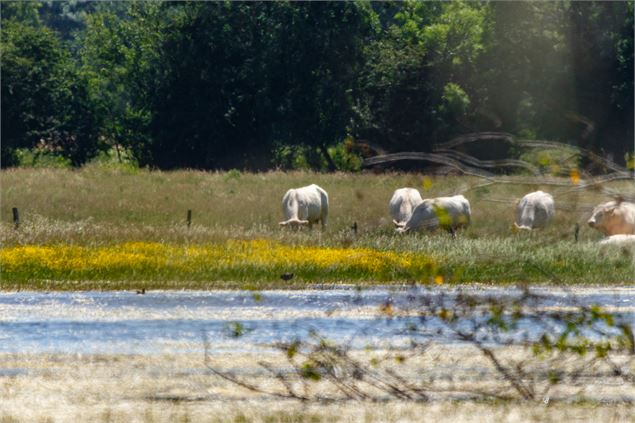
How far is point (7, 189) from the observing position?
39531 millimetres

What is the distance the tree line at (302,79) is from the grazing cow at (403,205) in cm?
1548

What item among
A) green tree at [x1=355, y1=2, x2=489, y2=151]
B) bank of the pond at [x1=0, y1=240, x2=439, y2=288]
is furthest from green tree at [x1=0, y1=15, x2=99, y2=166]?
bank of the pond at [x1=0, y1=240, x2=439, y2=288]

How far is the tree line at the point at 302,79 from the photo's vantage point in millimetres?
52438

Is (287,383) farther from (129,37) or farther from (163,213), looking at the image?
(129,37)

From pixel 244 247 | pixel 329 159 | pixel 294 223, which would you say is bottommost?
pixel 244 247

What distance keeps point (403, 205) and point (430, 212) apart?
434cm

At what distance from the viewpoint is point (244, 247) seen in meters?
26.9

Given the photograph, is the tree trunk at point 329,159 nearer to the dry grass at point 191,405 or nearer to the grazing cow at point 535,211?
the grazing cow at point 535,211

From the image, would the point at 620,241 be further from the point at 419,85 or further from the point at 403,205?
the point at 419,85

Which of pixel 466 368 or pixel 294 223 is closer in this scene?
pixel 466 368

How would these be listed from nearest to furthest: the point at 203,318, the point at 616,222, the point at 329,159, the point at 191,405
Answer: the point at 191,405
the point at 203,318
the point at 616,222
the point at 329,159

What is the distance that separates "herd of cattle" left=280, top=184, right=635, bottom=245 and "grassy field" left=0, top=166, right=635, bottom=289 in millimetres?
429

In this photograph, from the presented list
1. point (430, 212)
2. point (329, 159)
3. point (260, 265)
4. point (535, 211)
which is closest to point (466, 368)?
point (260, 265)

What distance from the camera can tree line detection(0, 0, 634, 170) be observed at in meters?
52.4
